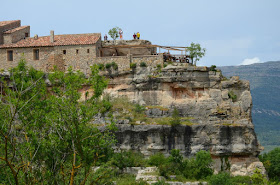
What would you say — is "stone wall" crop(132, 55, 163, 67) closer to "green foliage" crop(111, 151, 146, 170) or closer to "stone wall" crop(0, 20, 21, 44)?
"green foliage" crop(111, 151, 146, 170)

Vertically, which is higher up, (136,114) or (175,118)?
(136,114)

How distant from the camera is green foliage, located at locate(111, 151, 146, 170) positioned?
168 ft

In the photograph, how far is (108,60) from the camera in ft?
192

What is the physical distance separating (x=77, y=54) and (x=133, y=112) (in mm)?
8856

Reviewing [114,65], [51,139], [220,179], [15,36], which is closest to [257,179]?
[220,179]

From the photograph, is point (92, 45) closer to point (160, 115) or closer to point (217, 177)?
point (160, 115)

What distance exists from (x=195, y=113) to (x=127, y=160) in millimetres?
8430

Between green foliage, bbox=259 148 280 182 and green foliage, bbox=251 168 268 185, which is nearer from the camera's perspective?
green foliage, bbox=251 168 268 185

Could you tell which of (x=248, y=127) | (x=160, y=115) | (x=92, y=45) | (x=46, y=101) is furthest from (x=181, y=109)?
(x=46, y=101)

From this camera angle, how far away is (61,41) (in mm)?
59812

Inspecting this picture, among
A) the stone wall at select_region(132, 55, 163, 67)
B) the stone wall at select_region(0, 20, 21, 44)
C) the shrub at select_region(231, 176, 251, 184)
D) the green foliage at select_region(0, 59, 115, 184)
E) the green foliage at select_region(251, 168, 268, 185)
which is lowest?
the shrub at select_region(231, 176, 251, 184)

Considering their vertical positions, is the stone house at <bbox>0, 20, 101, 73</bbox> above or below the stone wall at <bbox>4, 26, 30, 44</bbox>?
below

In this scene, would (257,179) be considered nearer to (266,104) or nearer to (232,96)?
(232,96)

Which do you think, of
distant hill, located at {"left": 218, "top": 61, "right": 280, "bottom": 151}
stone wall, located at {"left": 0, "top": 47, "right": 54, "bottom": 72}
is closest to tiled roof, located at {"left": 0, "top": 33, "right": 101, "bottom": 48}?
stone wall, located at {"left": 0, "top": 47, "right": 54, "bottom": 72}
